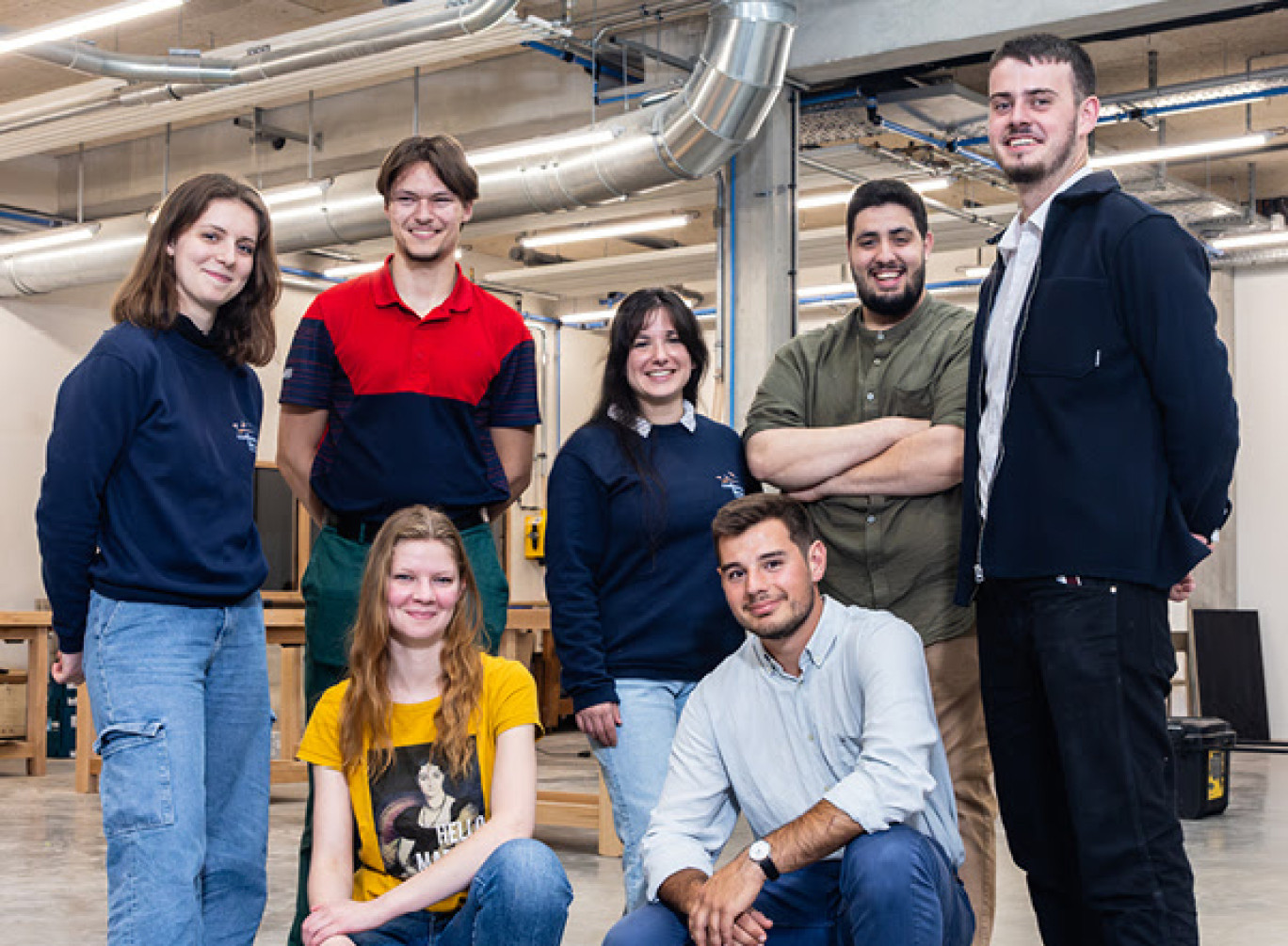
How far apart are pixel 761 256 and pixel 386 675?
17.7 feet

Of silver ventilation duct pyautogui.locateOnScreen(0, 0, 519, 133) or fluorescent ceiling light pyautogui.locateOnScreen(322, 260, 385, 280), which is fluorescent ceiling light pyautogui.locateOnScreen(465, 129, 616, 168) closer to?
silver ventilation duct pyautogui.locateOnScreen(0, 0, 519, 133)

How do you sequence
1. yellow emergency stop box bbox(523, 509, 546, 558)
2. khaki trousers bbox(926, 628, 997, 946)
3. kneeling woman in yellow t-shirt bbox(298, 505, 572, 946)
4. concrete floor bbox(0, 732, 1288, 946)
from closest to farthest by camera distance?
kneeling woman in yellow t-shirt bbox(298, 505, 572, 946), khaki trousers bbox(926, 628, 997, 946), concrete floor bbox(0, 732, 1288, 946), yellow emergency stop box bbox(523, 509, 546, 558)

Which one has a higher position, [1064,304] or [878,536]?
[1064,304]

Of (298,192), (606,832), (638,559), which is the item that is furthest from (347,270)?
(638,559)

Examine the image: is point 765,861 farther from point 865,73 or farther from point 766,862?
point 865,73

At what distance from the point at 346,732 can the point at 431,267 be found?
86cm

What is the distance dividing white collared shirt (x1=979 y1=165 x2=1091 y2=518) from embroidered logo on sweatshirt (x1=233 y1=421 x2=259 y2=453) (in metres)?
1.22

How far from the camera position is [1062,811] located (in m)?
2.26

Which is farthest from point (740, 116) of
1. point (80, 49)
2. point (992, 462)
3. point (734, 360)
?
point (992, 462)

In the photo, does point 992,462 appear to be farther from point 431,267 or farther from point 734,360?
point 734,360

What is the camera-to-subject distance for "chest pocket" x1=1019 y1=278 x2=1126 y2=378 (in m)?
2.16

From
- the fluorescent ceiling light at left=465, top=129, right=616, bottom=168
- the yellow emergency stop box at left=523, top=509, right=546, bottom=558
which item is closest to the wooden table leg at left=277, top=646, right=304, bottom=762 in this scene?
the fluorescent ceiling light at left=465, top=129, right=616, bottom=168

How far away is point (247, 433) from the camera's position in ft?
8.18

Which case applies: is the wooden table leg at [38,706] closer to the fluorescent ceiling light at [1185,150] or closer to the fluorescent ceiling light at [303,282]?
the fluorescent ceiling light at [303,282]
